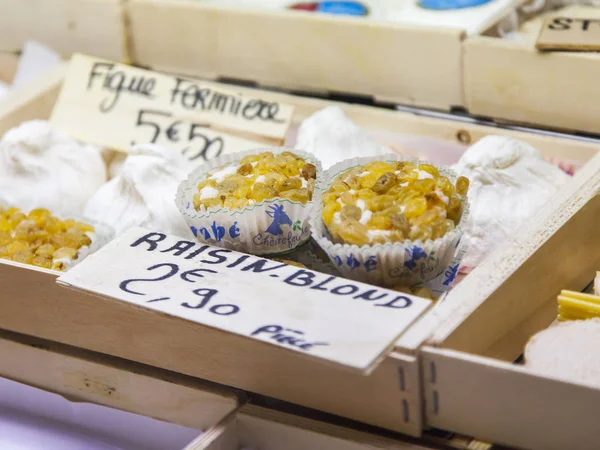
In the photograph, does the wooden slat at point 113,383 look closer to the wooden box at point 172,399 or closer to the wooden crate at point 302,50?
the wooden box at point 172,399

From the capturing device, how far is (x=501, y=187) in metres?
1.50

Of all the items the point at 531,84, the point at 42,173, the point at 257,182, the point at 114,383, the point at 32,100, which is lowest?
the point at 114,383

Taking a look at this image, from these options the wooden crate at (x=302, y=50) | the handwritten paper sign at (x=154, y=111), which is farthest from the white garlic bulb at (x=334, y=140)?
the wooden crate at (x=302, y=50)

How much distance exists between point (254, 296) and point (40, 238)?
0.59 metres

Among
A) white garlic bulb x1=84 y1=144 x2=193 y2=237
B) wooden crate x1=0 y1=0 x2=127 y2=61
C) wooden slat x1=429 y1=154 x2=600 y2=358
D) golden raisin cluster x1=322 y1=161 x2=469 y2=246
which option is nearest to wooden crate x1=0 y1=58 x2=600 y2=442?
wooden slat x1=429 y1=154 x2=600 y2=358

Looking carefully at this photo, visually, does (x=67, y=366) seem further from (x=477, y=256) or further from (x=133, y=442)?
(x=477, y=256)

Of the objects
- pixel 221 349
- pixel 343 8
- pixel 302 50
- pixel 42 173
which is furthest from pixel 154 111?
pixel 221 349

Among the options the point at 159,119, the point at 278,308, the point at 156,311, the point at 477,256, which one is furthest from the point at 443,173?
the point at 159,119

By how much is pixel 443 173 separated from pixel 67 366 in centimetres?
70

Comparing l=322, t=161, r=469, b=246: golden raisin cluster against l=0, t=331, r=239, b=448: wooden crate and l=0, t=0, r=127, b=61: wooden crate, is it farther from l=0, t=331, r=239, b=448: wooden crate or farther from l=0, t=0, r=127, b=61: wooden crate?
l=0, t=0, r=127, b=61: wooden crate

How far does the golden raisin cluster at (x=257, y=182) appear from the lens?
1.25 meters

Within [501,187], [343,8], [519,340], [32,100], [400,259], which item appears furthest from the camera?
[343,8]

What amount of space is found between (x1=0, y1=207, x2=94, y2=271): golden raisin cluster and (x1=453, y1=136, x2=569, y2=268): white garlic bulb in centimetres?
70

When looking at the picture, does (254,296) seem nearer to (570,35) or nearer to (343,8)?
(570,35)
